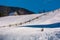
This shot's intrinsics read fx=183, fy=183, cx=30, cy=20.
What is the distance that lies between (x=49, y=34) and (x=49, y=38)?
11cm

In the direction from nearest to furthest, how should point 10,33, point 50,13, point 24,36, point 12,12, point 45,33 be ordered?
point 45,33
point 24,36
point 10,33
point 50,13
point 12,12

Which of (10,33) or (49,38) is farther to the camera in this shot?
(10,33)

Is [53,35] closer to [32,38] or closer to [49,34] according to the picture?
[49,34]

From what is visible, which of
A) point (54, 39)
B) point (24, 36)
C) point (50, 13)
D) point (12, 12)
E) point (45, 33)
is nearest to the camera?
point (54, 39)

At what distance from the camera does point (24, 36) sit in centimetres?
345

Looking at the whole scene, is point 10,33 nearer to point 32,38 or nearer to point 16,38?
point 16,38

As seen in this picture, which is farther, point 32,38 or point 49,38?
point 32,38

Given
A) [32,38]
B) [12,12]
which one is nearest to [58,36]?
[32,38]

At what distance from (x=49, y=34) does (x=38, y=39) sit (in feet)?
0.69

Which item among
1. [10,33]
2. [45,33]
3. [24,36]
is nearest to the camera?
[45,33]

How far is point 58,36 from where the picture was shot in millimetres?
3004

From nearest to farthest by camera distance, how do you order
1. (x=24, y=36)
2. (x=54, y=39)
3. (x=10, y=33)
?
(x=54, y=39), (x=24, y=36), (x=10, y=33)

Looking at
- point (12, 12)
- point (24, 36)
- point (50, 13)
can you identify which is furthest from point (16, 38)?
point (12, 12)

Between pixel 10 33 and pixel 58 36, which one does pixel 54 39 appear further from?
pixel 10 33
